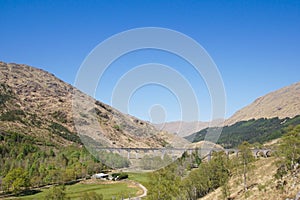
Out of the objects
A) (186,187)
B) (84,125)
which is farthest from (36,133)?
(186,187)

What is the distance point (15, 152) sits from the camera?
410 ft

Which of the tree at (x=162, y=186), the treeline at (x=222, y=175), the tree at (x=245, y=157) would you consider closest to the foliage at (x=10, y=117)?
the treeline at (x=222, y=175)

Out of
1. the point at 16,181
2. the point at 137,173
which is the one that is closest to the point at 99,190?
the point at 16,181

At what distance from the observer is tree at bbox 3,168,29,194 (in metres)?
79.1

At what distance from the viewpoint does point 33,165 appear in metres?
104

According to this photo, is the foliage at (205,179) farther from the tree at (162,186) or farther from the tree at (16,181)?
the tree at (16,181)

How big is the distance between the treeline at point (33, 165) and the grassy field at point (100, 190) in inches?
298

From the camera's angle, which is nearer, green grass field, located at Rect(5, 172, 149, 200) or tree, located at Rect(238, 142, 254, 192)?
tree, located at Rect(238, 142, 254, 192)

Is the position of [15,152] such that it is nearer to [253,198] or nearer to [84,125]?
[84,125]

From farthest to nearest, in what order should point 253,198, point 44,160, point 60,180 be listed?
point 44,160, point 60,180, point 253,198

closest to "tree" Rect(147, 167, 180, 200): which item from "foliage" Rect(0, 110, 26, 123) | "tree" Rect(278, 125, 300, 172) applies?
"tree" Rect(278, 125, 300, 172)

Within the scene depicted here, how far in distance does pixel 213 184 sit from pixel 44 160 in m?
82.8

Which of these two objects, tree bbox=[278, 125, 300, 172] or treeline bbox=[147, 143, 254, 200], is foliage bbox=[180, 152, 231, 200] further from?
tree bbox=[278, 125, 300, 172]

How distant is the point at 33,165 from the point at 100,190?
117 feet
